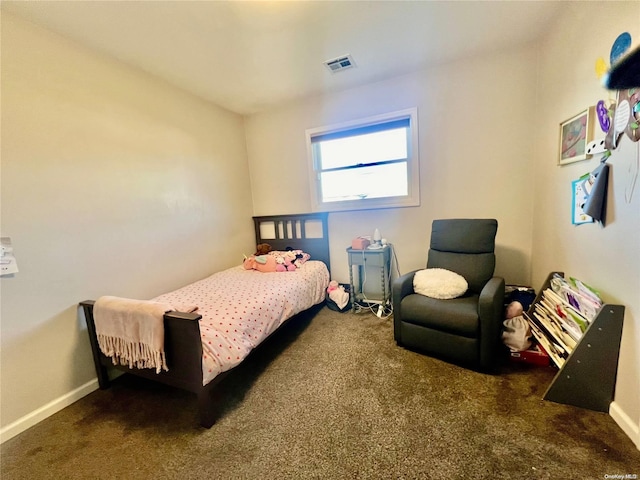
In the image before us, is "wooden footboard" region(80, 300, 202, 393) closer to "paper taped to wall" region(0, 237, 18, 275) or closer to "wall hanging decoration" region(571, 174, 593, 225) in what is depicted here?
"paper taped to wall" region(0, 237, 18, 275)

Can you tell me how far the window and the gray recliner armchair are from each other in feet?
2.13

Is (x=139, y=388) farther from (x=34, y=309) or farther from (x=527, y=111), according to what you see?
(x=527, y=111)

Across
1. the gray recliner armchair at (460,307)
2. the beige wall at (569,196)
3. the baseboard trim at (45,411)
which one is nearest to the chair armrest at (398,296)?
the gray recliner armchair at (460,307)

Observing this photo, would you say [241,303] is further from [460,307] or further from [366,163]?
[366,163]

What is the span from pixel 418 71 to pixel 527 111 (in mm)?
1070

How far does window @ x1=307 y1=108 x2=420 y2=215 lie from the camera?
280 centimetres

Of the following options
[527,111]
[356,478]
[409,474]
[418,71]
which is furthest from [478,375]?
[418,71]

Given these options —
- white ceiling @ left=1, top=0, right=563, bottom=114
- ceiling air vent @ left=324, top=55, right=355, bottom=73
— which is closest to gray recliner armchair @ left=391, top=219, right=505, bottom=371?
white ceiling @ left=1, top=0, right=563, bottom=114

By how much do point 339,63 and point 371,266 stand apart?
205cm

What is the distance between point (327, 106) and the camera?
305 centimetres

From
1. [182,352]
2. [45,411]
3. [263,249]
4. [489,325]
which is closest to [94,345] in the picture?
[45,411]

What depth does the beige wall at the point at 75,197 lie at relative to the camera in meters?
1.57

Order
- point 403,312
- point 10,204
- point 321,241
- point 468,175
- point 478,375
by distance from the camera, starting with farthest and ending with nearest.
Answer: point 321,241
point 468,175
point 403,312
point 478,375
point 10,204

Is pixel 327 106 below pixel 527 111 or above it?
above
